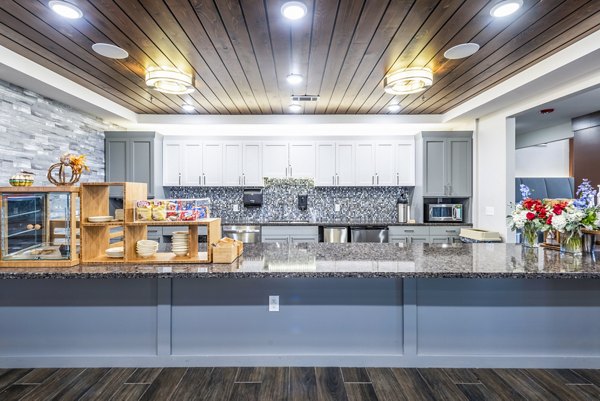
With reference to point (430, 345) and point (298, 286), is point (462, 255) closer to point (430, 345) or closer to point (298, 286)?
point (430, 345)

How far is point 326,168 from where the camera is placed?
5273mm

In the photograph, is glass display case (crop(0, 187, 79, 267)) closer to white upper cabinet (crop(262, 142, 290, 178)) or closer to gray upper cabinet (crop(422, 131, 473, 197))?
white upper cabinet (crop(262, 142, 290, 178))

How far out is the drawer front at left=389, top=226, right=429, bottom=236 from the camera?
4.91 metres

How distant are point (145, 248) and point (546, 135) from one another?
6531 millimetres

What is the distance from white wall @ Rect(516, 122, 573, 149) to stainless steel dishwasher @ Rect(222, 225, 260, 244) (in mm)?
5253

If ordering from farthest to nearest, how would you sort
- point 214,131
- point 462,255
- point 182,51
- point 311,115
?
point 214,131
point 311,115
point 182,51
point 462,255

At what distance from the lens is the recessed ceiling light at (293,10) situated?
2.03m

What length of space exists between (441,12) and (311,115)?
2967 millimetres

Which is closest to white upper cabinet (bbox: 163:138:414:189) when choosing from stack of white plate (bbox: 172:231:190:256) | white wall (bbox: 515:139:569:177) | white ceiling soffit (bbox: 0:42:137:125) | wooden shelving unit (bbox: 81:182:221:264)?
white ceiling soffit (bbox: 0:42:137:125)

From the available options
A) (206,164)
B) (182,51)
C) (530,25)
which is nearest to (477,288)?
(530,25)

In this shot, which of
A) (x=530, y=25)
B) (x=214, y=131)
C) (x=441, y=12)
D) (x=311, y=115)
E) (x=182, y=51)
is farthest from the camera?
(x=214, y=131)

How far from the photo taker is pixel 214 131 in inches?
213

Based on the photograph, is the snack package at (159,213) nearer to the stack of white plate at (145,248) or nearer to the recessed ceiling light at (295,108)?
the stack of white plate at (145,248)

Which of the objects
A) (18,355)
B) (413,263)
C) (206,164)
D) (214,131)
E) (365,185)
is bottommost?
(18,355)
